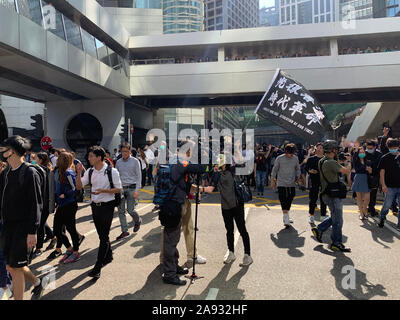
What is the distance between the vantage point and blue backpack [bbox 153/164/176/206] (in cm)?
379

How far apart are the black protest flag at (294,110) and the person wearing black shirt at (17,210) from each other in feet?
19.2

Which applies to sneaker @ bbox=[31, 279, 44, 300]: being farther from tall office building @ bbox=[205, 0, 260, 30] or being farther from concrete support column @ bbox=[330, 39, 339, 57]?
tall office building @ bbox=[205, 0, 260, 30]

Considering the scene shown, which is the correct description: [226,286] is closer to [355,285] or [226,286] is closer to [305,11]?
[355,285]

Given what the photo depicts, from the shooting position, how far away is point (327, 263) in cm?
427

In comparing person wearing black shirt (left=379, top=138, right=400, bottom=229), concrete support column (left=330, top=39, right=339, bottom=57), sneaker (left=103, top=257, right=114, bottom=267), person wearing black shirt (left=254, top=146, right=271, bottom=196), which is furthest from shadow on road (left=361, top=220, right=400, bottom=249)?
concrete support column (left=330, top=39, right=339, bottom=57)

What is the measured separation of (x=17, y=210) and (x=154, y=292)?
180cm

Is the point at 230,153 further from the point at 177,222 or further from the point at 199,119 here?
the point at 199,119

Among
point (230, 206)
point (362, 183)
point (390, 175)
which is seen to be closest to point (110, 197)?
point (230, 206)

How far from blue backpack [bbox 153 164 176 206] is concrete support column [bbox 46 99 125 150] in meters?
17.9

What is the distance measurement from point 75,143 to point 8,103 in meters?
14.2

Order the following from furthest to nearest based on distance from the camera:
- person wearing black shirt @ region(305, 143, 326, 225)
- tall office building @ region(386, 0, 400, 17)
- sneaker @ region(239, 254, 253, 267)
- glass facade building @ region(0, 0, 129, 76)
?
1. tall office building @ region(386, 0, 400, 17)
2. glass facade building @ region(0, 0, 129, 76)
3. person wearing black shirt @ region(305, 143, 326, 225)
4. sneaker @ region(239, 254, 253, 267)

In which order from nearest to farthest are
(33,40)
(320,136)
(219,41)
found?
(320,136) < (33,40) < (219,41)

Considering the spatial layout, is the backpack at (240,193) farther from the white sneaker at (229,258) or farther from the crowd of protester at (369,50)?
the crowd of protester at (369,50)
